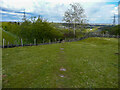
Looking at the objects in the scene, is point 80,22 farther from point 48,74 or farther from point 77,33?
point 48,74

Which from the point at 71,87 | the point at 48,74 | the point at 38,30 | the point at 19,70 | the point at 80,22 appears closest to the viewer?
the point at 71,87

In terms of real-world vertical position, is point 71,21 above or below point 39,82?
above

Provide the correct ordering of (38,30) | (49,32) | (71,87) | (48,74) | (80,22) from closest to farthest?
(71,87), (48,74), (38,30), (49,32), (80,22)

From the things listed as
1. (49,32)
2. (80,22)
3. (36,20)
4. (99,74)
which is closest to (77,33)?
(80,22)

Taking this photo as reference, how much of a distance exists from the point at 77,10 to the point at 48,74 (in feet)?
164

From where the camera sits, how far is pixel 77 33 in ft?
183

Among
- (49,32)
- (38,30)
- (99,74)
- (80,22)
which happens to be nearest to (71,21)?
(80,22)

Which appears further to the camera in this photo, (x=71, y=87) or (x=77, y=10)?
(x=77, y=10)

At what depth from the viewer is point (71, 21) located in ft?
179

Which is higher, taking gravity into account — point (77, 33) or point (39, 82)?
point (77, 33)

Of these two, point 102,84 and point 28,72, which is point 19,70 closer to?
point 28,72

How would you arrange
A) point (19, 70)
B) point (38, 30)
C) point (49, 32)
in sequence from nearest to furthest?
point (19, 70), point (38, 30), point (49, 32)

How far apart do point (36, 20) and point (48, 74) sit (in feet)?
126

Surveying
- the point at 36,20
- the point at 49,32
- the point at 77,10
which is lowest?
the point at 49,32
